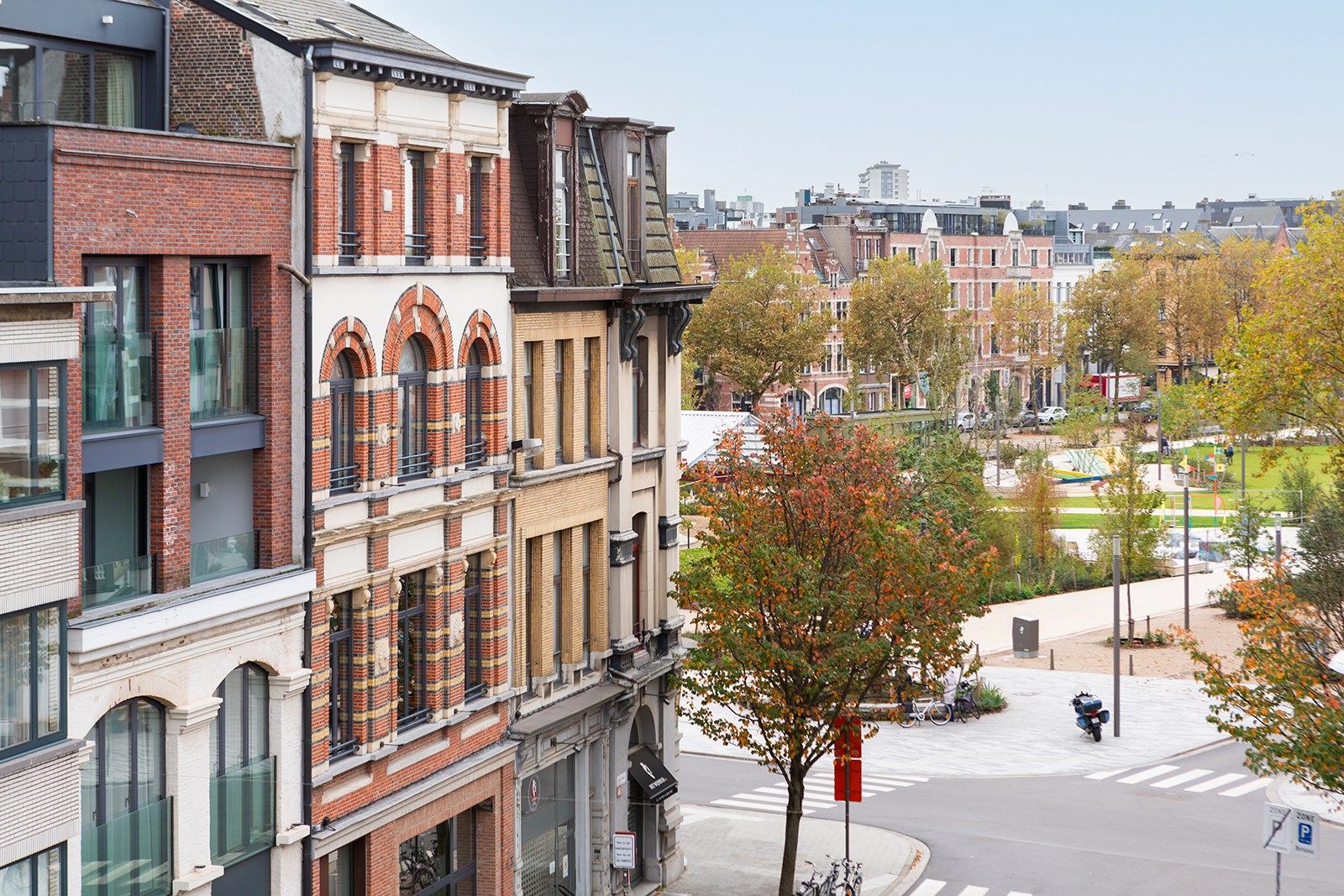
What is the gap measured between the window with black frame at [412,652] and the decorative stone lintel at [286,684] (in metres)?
3.05

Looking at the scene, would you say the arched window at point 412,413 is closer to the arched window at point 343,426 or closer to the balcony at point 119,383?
the arched window at point 343,426

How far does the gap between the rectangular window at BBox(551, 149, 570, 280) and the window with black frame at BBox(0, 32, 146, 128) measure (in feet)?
28.0

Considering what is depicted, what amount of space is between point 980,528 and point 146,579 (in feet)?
158

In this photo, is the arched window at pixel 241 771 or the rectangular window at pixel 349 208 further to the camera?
the rectangular window at pixel 349 208

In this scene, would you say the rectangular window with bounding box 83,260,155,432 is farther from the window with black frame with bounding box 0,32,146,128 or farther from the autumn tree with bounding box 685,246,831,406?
the autumn tree with bounding box 685,246,831,406

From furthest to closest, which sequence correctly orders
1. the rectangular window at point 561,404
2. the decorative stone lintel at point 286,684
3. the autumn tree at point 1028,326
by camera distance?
the autumn tree at point 1028,326, the rectangular window at point 561,404, the decorative stone lintel at point 286,684

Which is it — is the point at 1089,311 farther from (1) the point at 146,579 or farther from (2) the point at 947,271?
(1) the point at 146,579

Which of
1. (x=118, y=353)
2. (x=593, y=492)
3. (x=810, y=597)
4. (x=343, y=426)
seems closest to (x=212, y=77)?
(x=118, y=353)

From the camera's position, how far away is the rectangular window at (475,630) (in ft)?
90.9

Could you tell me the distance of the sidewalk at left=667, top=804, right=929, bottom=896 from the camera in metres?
35.0

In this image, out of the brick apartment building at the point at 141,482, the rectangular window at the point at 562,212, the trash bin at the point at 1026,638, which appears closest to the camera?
the brick apartment building at the point at 141,482

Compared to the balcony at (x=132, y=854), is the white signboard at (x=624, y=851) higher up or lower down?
lower down

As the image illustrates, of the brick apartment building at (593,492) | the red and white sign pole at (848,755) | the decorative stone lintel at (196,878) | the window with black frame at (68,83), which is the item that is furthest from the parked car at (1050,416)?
the decorative stone lintel at (196,878)

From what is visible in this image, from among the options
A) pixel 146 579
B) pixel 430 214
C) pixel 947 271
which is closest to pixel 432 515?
pixel 430 214
